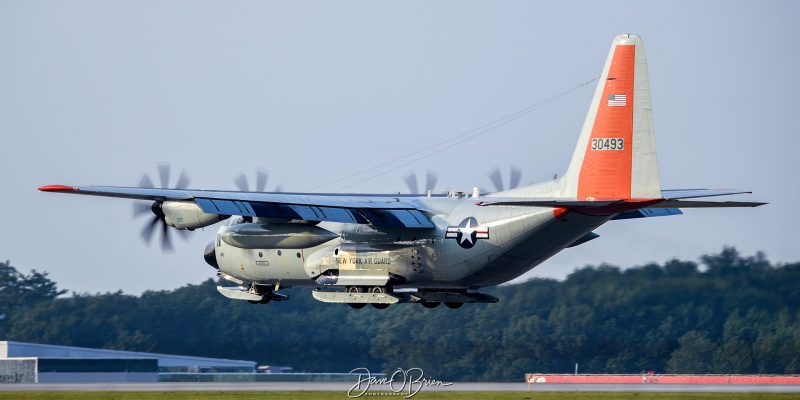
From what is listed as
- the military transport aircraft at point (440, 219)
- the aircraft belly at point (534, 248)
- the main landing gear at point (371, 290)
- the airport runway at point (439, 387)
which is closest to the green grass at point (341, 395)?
the airport runway at point (439, 387)

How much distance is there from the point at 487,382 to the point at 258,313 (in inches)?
548

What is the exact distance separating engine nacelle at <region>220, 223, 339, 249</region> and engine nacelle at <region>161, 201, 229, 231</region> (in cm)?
169

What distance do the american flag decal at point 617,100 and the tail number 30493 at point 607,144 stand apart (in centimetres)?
95

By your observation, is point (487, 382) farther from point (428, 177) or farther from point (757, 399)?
point (757, 399)

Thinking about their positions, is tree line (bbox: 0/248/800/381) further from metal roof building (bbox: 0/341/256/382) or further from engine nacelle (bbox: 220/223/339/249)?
engine nacelle (bbox: 220/223/339/249)

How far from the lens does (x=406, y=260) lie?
38.5 metres

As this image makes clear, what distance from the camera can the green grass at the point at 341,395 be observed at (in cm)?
3634

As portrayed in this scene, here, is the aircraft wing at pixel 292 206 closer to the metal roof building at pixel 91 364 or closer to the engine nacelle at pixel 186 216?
the engine nacelle at pixel 186 216

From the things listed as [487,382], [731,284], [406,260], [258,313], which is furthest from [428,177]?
[258,313]

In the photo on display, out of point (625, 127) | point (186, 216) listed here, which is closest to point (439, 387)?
point (186, 216)

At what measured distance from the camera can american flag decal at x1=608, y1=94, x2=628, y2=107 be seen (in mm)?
33500

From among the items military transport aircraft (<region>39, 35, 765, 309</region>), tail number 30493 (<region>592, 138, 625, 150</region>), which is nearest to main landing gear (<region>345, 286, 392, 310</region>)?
military transport aircraft (<region>39, 35, 765, 309</region>)

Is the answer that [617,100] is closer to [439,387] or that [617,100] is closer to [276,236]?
[276,236]

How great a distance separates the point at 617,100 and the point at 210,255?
17.3 metres
